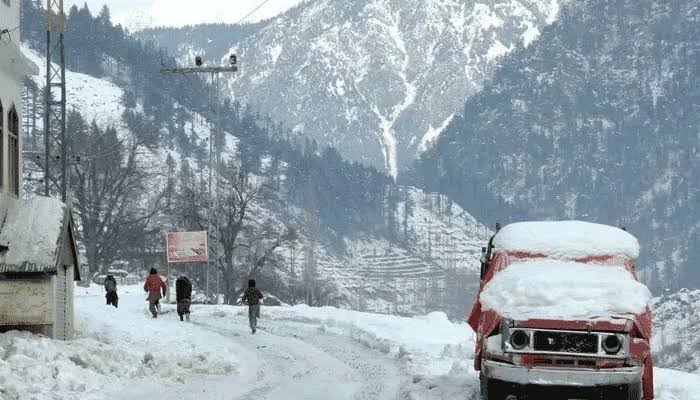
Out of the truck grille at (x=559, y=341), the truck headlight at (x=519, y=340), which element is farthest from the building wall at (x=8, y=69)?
the truck grille at (x=559, y=341)

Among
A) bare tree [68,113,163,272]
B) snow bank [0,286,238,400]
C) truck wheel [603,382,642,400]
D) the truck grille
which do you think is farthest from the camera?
bare tree [68,113,163,272]

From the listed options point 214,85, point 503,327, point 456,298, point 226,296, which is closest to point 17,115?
point 503,327

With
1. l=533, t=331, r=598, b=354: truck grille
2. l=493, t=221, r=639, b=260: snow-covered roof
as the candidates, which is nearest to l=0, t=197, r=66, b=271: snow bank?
l=493, t=221, r=639, b=260: snow-covered roof

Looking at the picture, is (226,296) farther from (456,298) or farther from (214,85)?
(456,298)

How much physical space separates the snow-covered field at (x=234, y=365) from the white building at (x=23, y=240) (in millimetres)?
830

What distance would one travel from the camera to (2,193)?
21625 millimetres

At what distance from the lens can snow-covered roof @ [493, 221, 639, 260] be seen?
13992 millimetres

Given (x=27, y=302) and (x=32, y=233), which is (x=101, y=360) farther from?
(x=32, y=233)

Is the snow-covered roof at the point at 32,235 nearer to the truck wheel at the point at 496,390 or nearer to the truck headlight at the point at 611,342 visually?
the truck wheel at the point at 496,390

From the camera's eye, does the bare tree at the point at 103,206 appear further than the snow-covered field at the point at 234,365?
Yes

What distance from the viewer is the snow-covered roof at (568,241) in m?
14.0

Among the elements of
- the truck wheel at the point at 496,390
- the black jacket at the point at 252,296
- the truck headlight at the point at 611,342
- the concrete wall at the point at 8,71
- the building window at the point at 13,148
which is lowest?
the truck wheel at the point at 496,390

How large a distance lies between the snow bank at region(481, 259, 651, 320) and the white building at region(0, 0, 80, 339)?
34.5 feet

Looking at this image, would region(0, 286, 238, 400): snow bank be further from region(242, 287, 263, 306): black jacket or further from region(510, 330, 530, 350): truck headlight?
region(510, 330, 530, 350): truck headlight
